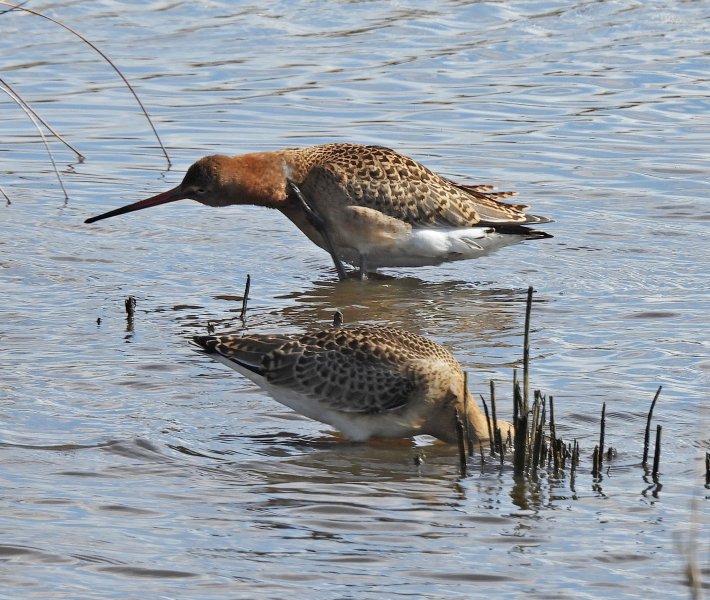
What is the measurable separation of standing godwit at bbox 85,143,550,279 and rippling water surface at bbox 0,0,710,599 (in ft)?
0.86

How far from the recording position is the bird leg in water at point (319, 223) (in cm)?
1042

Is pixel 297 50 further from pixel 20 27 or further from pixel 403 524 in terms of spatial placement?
pixel 403 524

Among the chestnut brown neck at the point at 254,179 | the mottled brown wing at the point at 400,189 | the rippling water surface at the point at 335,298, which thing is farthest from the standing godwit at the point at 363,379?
the mottled brown wing at the point at 400,189

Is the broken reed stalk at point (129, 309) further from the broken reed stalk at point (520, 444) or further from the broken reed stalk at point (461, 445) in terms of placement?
the broken reed stalk at point (520, 444)

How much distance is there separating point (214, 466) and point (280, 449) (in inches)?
16.8

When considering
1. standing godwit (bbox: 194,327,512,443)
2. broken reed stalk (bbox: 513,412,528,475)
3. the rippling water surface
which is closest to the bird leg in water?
the rippling water surface

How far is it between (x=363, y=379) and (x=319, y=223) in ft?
11.3

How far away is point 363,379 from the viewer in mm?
7137

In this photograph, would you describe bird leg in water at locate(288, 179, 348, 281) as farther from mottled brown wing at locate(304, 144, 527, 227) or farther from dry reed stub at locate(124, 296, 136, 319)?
dry reed stub at locate(124, 296, 136, 319)

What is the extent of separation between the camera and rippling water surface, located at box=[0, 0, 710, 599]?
5.81 meters

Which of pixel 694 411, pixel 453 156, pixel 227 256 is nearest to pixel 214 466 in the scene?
pixel 694 411

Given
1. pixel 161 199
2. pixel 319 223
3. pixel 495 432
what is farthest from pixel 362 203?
pixel 495 432

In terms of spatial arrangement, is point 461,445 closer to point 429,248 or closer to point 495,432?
point 495,432

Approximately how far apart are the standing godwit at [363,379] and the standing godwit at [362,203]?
3060mm
